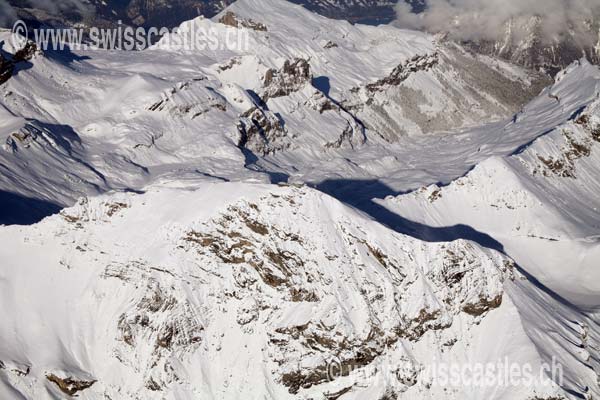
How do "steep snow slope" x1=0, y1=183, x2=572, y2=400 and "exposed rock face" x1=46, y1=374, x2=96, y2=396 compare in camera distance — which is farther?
"steep snow slope" x1=0, y1=183, x2=572, y2=400

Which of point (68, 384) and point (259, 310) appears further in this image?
point (259, 310)

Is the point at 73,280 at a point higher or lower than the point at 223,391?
higher

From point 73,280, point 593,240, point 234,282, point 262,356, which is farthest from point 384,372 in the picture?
point 593,240

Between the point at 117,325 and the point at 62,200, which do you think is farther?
the point at 62,200

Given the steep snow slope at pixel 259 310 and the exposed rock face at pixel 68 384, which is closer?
the exposed rock face at pixel 68 384

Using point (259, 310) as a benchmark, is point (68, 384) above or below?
below

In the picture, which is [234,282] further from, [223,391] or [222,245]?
[223,391]

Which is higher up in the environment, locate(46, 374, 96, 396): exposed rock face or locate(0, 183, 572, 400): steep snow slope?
locate(0, 183, 572, 400): steep snow slope

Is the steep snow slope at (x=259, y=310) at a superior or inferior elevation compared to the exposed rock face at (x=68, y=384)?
superior
